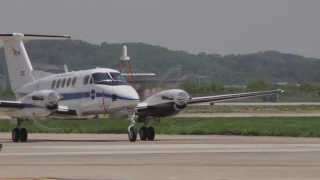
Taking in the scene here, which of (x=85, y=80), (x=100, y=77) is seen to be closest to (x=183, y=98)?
(x=100, y=77)

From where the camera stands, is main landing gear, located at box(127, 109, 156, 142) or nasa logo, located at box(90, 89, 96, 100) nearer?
main landing gear, located at box(127, 109, 156, 142)

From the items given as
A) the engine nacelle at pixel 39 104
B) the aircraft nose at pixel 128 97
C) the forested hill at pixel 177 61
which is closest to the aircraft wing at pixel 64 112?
the engine nacelle at pixel 39 104

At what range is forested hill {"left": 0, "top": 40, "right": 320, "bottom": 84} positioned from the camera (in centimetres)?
9175

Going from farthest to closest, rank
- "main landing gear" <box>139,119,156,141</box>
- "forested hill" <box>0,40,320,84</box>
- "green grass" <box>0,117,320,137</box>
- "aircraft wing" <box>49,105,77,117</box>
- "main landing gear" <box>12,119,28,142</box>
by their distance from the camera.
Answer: "forested hill" <box>0,40,320,84</box>, "green grass" <box>0,117,320,137</box>, "main landing gear" <box>12,119,28,142</box>, "main landing gear" <box>139,119,156,141</box>, "aircraft wing" <box>49,105,77,117</box>

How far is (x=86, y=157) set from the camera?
22.7 metres

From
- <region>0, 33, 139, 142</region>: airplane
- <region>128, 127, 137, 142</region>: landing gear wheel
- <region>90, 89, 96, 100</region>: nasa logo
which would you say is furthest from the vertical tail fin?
<region>128, 127, 137, 142</region>: landing gear wheel

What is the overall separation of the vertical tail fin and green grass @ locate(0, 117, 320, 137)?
2.37 m

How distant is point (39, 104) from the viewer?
3381cm

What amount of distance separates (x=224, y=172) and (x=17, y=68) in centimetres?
2341

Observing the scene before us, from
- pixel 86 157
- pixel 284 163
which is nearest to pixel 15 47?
pixel 86 157

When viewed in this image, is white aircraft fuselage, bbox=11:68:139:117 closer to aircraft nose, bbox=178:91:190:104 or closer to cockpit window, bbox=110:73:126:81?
cockpit window, bbox=110:73:126:81

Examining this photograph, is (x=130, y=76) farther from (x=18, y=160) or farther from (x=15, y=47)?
(x=18, y=160)

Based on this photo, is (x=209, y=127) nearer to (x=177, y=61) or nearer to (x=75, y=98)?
(x=75, y=98)

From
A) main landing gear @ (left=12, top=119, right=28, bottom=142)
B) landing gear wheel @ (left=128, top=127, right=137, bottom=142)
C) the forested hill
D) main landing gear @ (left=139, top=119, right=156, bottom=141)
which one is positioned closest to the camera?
landing gear wheel @ (left=128, top=127, right=137, bottom=142)
